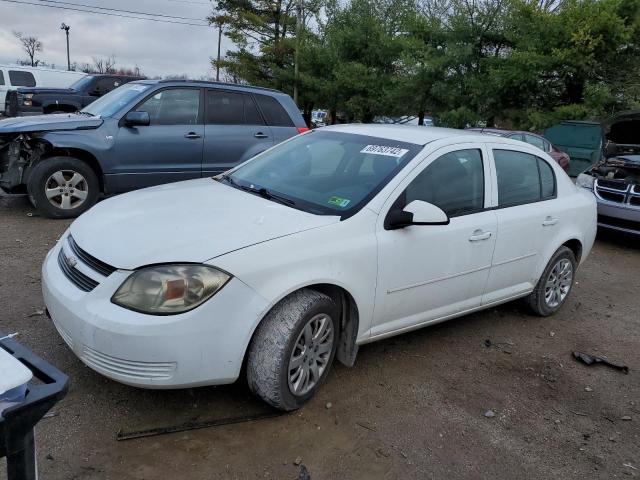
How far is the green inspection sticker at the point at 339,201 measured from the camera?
3.33 meters

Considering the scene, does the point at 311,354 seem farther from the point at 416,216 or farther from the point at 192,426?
the point at 416,216

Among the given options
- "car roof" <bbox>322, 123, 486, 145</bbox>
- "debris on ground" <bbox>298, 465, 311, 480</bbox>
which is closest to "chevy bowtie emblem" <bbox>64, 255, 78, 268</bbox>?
"debris on ground" <bbox>298, 465, 311, 480</bbox>

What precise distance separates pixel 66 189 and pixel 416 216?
5.04 meters

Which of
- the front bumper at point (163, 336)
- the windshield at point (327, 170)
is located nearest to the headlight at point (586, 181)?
the windshield at point (327, 170)

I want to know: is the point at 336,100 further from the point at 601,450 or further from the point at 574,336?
the point at 601,450

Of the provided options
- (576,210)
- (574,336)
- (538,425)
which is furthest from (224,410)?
(576,210)

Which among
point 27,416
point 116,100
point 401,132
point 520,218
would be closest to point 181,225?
point 27,416

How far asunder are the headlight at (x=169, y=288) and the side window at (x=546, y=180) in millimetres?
3111

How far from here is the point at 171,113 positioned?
23.6 ft

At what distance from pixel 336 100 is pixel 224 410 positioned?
72.3 feet

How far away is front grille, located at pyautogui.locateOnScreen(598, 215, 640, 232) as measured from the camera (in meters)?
7.48

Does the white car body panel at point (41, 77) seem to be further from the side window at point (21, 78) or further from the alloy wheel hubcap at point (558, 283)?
the alloy wheel hubcap at point (558, 283)

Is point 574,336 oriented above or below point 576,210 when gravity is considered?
below

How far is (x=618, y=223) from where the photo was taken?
7.68m
